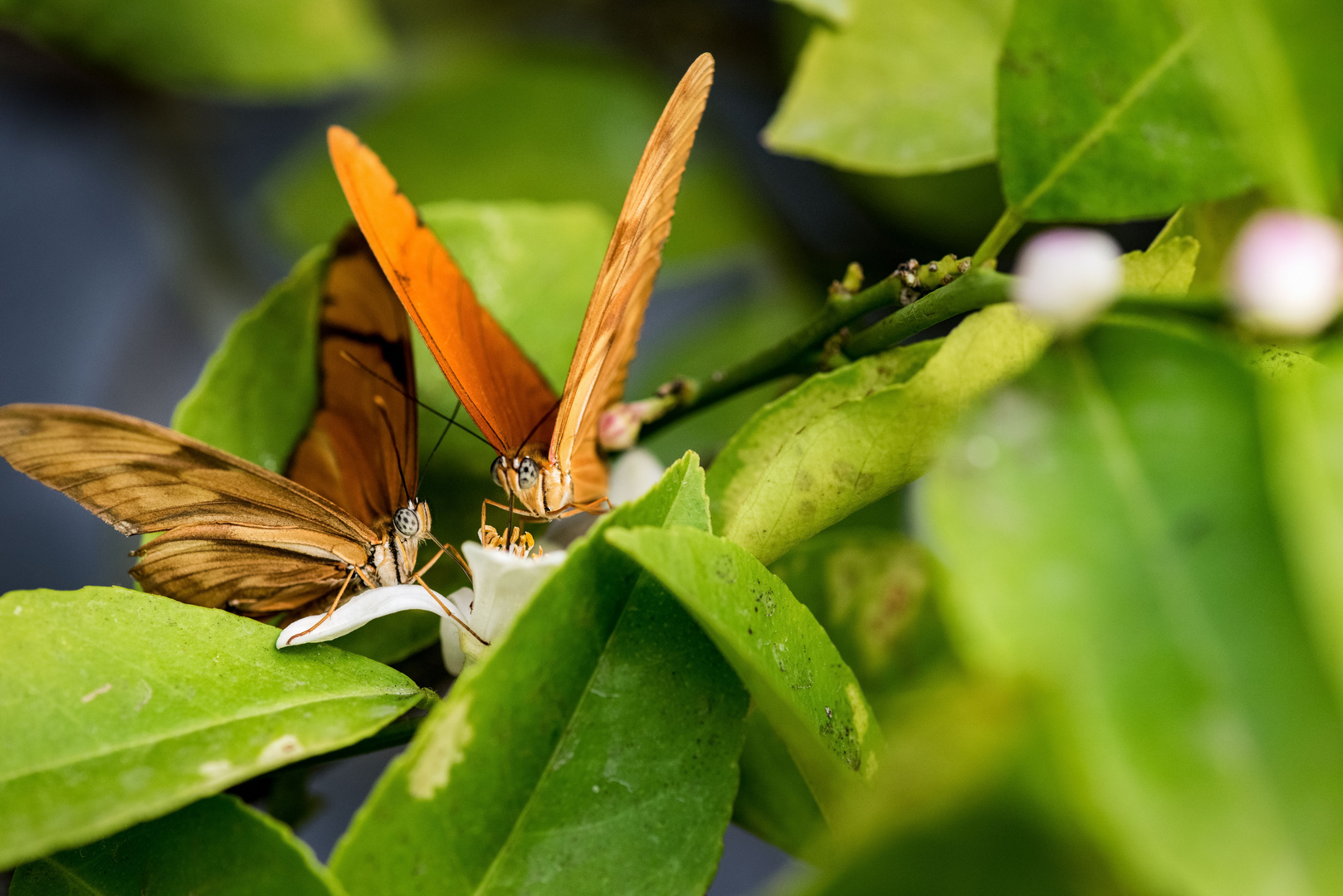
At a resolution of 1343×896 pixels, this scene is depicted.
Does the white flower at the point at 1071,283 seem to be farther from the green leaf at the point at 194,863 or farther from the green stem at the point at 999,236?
the green leaf at the point at 194,863

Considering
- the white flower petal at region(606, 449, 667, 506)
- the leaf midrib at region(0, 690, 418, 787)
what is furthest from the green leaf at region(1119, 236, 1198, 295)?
the leaf midrib at region(0, 690, 418, 787)

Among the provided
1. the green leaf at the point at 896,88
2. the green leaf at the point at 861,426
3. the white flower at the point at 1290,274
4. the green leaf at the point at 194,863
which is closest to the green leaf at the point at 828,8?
the green leaf at the point at 896,88

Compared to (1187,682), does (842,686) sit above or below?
below

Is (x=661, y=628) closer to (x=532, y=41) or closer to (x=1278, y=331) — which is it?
(x=1278, y=331)

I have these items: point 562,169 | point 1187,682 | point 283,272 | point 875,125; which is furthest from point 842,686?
point 283,272

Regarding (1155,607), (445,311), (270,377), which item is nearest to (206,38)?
(270,377)
